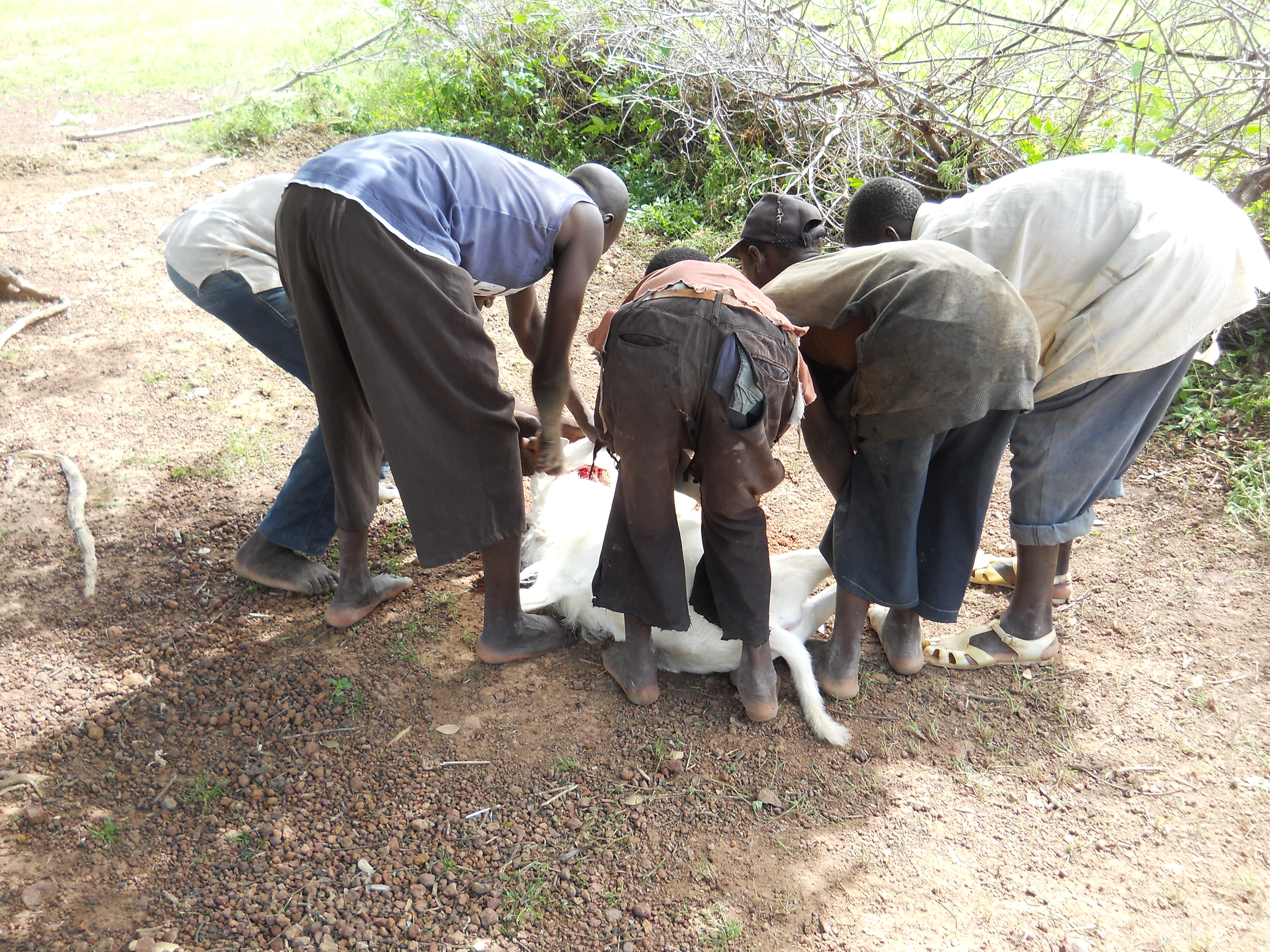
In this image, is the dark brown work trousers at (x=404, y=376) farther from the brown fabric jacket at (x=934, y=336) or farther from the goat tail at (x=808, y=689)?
the brown fabric jacket at (x=934, y=336)

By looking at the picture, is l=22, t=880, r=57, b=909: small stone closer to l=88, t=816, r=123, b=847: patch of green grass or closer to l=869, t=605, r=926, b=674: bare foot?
l=88, t=816, r=123, b=847: patch of green grass

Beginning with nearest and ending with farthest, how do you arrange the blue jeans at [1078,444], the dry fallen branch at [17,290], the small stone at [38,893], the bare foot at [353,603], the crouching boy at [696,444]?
the small stone at [38,893] → the crouching boy at [696,444] → the blue jeans at [1078,444] → the bare foot at [353,603] → the dry fallen branch at [17,290]

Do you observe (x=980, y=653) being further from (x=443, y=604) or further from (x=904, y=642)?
(x=443, y=604)

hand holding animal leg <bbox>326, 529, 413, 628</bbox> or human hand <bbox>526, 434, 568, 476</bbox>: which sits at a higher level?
human hand <bbox>526, 434, 568, 476</bbox>

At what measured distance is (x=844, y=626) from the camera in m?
2.68

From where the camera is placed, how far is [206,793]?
2330 millimetres

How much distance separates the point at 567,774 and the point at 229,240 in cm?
203

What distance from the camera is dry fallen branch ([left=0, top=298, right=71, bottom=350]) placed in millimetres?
4656

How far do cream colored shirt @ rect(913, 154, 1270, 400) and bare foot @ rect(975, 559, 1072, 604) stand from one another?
960 mm

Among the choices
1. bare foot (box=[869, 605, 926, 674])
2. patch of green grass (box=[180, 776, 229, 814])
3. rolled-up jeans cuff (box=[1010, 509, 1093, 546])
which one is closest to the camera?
patch of green grass (box=[180, 776, 229, 814])

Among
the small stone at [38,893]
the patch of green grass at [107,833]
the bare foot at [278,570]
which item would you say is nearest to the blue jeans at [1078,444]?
the bare foot at [278,570]

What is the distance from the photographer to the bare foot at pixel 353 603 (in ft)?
9.46

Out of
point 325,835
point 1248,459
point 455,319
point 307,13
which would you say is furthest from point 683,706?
point 307,13

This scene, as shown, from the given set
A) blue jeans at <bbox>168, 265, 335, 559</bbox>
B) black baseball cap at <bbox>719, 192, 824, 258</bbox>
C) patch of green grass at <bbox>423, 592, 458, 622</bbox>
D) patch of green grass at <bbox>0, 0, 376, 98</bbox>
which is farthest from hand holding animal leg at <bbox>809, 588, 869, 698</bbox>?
patch of green grass at <bbox>0, 0, 376, 98</bbox>
